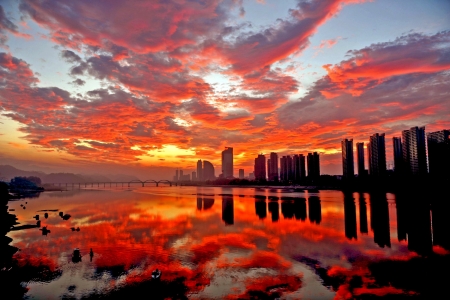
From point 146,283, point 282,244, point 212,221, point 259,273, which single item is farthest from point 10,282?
point 212,221

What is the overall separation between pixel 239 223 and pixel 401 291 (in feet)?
114

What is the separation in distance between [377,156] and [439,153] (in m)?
41.7

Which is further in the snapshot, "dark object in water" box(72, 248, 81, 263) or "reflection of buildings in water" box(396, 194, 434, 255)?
"reflection of buildings in water" box(396, 194, 434, 255)

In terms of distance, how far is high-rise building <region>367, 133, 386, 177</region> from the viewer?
550ft

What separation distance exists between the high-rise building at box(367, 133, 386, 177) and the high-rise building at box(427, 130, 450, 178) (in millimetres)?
30853

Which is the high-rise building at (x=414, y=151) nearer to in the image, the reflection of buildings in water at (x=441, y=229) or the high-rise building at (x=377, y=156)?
the high-rise building at (x=377, y=156)

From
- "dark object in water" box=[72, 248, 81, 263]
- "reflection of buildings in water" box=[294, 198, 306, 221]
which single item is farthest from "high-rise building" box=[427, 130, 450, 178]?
"dark object in water" box=[72, 248, 81, 263]

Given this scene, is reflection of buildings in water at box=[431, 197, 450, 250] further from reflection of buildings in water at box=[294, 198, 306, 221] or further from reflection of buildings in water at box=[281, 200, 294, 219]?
reflection of buildings in water at box=[281, 200, 294, 219]

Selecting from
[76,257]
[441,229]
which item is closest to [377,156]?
[441,229]

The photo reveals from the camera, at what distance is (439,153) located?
5103 inches

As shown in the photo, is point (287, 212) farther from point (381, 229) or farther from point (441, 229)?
point (441, 229)

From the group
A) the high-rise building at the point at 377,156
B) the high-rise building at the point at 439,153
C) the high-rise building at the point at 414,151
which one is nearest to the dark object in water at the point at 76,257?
the high-rise building at the point at 439,153

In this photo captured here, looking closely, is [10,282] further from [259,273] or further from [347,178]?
[347,178]

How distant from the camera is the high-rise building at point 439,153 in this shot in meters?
124
